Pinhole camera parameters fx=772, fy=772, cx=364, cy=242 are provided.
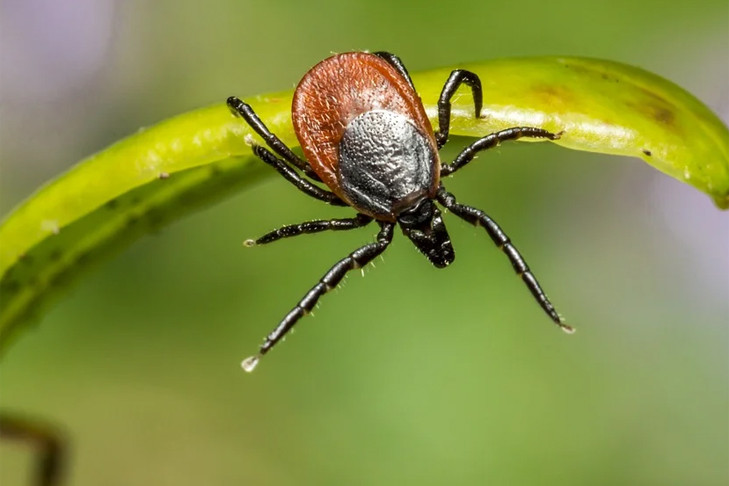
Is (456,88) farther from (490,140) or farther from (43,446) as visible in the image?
(43,446)

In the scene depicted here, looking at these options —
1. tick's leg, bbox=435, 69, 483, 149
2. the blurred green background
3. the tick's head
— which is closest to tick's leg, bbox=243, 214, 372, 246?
the tick's head

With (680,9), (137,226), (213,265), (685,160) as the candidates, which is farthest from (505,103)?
(680,9)

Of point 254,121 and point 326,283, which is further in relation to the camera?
point 326,283

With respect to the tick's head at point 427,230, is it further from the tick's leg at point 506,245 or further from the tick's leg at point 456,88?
the tick's leg at point 456,88

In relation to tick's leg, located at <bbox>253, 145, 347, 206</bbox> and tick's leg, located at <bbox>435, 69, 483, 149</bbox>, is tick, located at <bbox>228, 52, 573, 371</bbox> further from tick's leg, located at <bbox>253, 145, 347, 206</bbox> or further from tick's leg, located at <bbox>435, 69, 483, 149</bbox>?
tick's leg, located at <bbox>435, 69, 483, 149</bbox>

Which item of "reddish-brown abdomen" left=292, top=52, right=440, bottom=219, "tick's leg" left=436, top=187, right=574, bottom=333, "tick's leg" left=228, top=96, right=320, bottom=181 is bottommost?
"tick's leg" left=436, top=187, right=574, bottom=333

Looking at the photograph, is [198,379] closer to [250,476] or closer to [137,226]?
[250,476]

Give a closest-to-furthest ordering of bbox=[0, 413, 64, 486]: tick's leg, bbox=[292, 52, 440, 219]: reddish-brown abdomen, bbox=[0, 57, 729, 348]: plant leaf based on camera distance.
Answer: bbox=[0, 57, 729, 348]: plant leaf < bbox=[292, 52, 440, 219]: reddish-brown abdomen < bbox=[0, 413, 64, 486]: tick's leg

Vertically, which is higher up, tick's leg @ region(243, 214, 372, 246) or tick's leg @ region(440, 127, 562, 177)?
tick's leg @ region(243, 214, 372, 246)

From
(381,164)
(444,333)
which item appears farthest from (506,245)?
(444,333)
